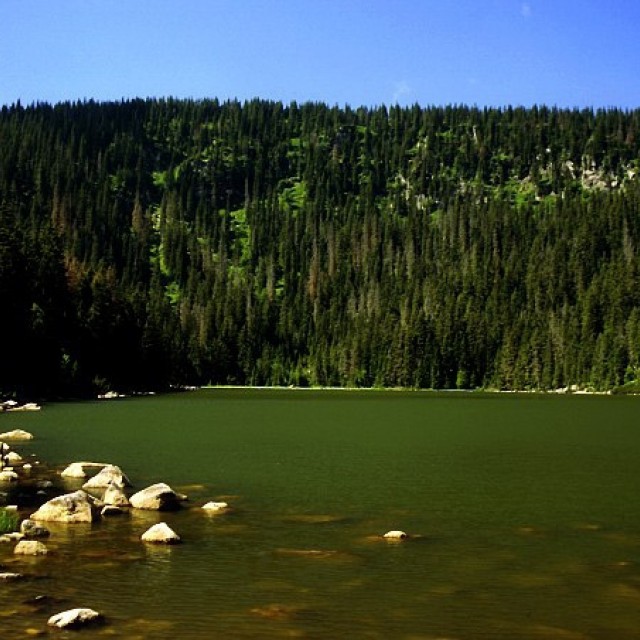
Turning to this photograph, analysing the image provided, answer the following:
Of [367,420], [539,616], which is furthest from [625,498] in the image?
[367,420]

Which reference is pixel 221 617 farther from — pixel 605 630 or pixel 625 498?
pixel 625 498

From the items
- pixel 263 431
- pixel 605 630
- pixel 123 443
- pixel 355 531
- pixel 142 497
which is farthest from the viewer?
pixel 263 431

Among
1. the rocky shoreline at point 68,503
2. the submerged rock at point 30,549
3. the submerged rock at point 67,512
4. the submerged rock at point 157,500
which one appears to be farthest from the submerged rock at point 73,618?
the submerged rock at point 157,500

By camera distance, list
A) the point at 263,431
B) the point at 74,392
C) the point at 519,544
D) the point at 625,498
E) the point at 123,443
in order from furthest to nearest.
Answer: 1. the point at 74,392
2. the point at 263,431
3. the point at 123,443
4. the point at 625,498
5. the point at 519,544

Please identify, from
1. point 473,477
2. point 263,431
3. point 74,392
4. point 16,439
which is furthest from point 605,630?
point 74,392

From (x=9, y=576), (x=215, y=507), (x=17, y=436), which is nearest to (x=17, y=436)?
(x=17, y=436)

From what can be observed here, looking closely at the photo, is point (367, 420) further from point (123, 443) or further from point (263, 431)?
point (123, 443)

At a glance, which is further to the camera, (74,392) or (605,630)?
(74,392)

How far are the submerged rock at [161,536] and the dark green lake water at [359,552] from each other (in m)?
0.46

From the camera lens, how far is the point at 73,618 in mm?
15492

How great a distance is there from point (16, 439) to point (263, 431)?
66.2ft

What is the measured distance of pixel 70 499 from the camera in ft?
86.6

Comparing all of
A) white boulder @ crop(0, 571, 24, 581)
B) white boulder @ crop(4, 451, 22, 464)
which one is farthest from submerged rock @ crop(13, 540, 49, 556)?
white boulder @ crop(4, 451, 22, 464)

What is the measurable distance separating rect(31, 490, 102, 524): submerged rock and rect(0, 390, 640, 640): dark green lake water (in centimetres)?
81
